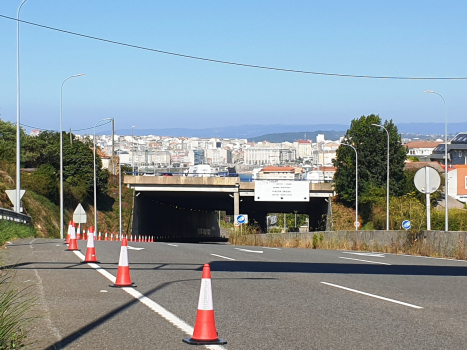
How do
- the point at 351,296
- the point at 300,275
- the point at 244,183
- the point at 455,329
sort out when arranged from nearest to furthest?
the point at 455,329, the point at 351,296, the point at 300,275, the point at 244,183

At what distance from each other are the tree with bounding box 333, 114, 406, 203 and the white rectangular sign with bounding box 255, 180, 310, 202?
222 inches

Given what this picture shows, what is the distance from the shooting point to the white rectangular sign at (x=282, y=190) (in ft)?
227

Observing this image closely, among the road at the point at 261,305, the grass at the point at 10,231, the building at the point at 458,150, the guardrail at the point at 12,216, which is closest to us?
the road at the point at 261,305

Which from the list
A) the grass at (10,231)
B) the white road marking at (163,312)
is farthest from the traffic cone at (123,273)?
the grass at (10,231)

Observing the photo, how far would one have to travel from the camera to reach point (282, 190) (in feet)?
227

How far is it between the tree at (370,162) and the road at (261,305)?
57556 mm

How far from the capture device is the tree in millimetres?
73875

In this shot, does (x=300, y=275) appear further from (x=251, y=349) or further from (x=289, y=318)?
(x=251, y=349)

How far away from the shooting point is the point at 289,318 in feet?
28.5

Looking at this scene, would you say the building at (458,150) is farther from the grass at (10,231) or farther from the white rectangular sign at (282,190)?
the grass at (10,231)

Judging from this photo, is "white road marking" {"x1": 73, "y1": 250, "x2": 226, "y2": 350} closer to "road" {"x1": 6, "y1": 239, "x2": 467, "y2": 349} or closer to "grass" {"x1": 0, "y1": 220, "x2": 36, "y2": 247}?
"road" {"x1": 6, "y1": 239, "x2": 467, "y2": 349}

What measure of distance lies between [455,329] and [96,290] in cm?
549

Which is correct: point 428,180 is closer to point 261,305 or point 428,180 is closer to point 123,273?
point 123,273

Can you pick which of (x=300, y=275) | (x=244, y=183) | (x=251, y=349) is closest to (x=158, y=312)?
(x=251, y=349)
